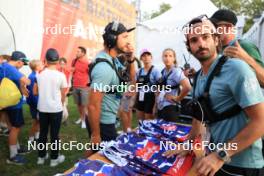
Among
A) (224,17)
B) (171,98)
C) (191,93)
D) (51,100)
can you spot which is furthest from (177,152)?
(51,100)

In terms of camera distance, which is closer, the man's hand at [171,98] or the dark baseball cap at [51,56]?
the dark baseball cap at [51,56]

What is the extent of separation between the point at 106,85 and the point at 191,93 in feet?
2.70

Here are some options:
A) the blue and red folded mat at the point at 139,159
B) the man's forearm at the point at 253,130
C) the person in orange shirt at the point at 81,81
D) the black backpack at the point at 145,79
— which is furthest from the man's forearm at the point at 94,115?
the person in orange shirt at the point at 81,81

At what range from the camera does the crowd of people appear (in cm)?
148

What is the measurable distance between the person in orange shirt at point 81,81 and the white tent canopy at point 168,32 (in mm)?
5851

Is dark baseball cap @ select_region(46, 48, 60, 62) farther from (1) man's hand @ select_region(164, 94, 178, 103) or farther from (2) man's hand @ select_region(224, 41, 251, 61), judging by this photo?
(2) man's hand @ select_region(224, 41, 251, 61)

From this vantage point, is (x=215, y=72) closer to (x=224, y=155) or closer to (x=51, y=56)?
(x=224, y=155)

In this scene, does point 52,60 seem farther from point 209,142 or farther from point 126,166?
point 209,142

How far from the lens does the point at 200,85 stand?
5.88 feet

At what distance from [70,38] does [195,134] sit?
5.64 m

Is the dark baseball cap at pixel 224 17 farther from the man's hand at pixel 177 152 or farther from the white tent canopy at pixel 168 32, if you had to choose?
the white tent canopy at pixel 168 32

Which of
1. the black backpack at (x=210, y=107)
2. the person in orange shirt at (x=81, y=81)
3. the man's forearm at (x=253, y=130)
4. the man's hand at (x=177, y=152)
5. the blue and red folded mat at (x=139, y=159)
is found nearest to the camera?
the man's forearm at (x=253, y=130)

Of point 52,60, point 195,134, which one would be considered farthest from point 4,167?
point 195,134

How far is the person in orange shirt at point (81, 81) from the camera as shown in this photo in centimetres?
671
